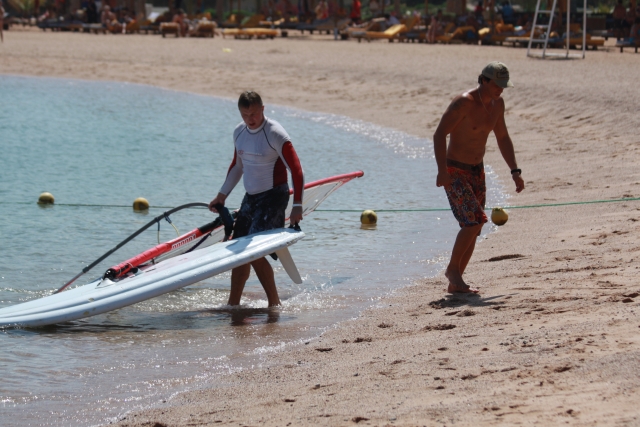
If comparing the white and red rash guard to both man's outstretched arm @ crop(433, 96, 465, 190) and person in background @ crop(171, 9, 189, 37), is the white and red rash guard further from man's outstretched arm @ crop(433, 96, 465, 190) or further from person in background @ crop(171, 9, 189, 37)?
person in background @ crop(171, 9, 189, 37)

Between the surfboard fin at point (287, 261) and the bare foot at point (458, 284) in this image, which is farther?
the surfboard fin at point (287, 261)

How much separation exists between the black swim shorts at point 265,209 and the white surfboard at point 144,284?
0.28 ft

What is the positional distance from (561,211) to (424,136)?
6565 millimetres

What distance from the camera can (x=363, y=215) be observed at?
948cm

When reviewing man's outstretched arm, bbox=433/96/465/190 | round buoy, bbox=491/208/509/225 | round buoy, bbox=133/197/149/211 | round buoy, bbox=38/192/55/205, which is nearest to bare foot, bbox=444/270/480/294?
man's outstretched arm, bbox=433/96/465/190

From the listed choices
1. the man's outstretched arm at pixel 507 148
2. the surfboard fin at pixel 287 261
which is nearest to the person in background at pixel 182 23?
the surfboard fin at pixel 287 261

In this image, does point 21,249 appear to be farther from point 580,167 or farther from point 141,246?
point 580,167

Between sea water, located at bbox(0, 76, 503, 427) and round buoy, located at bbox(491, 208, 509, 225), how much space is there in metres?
0.20

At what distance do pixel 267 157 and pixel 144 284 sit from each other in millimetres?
1261

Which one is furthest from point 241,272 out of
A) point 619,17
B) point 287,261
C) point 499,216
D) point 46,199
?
point 619,17

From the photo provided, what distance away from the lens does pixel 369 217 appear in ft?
31.0

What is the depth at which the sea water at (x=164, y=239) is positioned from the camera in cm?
517

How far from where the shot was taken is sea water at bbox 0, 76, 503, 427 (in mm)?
5172

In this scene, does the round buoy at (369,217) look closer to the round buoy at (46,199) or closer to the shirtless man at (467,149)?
the shirtless man at (467,149)
